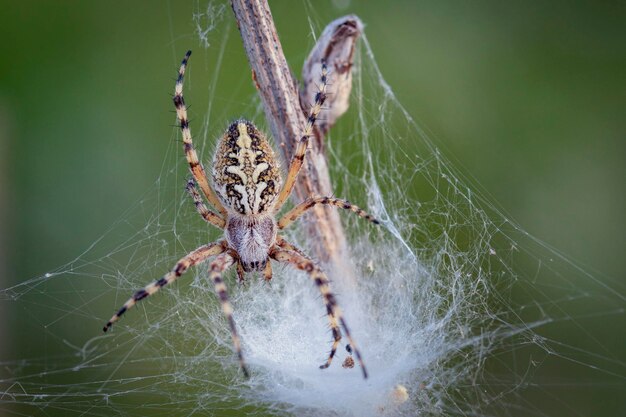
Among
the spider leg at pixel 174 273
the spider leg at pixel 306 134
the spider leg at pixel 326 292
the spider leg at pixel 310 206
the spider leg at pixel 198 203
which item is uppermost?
the spider leg at pixel 306 134

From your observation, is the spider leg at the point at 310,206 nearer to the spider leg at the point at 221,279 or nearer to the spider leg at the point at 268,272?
the spider leg at the point at 268,272

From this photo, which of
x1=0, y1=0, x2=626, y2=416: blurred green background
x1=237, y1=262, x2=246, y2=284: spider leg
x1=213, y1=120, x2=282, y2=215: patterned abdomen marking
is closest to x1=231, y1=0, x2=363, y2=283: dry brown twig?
x1=213, y1=120, x2=282, y2=215: patterned abdomen marking

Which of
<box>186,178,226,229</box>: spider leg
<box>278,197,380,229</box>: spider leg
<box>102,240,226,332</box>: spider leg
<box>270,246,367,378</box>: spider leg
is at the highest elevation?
<box>186,178,226,229</box>: spider leg

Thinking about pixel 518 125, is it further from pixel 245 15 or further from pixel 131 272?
pixel 131 272

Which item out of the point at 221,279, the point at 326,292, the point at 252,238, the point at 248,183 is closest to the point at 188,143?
the point at 248,183

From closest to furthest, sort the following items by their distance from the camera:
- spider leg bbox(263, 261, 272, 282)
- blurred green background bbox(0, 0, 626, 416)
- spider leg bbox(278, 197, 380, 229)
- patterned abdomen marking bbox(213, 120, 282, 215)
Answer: spider leg bbox(278, 197, 380, 229) < patterned abdomen marking bbox(213, 120, 282, 215) < spider leg bbox(263, 261, 272, 282) < blurred green background bbox(0, 0, 626, 416)

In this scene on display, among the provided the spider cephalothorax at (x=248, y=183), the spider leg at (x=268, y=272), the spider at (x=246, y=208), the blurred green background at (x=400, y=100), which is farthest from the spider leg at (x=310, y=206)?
the blurred green background at (x=400, y=100)

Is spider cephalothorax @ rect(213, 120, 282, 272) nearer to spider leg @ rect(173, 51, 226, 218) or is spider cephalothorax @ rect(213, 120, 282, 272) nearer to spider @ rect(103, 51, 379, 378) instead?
spider @ rect(103, 51, 379, 378)
